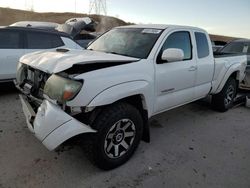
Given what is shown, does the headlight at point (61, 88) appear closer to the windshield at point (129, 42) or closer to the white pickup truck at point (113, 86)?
the white pickup truck at point (113, 86)

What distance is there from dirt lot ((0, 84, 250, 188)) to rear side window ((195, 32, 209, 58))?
1349 mm

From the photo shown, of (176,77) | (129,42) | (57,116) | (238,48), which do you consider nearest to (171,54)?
(176,77)

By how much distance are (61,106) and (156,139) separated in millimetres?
1891

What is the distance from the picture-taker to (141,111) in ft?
11.3

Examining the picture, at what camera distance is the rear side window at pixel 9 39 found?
221 inches

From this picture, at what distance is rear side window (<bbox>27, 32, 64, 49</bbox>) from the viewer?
19.8ft

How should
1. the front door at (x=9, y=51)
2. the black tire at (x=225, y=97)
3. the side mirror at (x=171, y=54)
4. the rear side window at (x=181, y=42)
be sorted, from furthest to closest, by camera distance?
the front door at (x=9, y=51), the black tire at (x=225, y=97), the rear side window at (x=181, y=42), the side mirror at (x=171, y=54)

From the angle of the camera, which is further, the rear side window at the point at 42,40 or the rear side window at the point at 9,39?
the rear side window at the point at 42,40

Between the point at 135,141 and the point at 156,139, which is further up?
the point at 135,141

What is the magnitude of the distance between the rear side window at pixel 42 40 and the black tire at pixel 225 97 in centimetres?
402

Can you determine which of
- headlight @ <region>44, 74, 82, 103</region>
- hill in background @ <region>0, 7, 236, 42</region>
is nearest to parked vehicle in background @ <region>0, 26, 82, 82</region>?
headlight @ <region>44, 74, 82, 103</region>

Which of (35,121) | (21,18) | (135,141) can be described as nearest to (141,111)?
(135,141)

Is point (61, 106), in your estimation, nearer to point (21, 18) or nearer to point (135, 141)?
point (135, 141)

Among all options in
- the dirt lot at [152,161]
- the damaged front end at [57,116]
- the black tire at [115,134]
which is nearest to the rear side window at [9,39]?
the dirt lot at [152,161]
